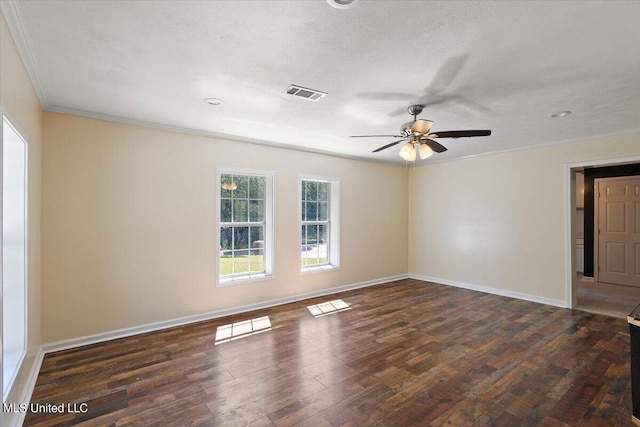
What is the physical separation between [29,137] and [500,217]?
6398mm

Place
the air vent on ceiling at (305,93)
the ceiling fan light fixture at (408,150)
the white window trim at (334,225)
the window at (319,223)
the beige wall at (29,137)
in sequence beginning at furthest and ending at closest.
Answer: the white window trim at (334,225) < the window at (319,223) < the ceiling fan light fixture at (408,150) < the air vent on ceiling at (305,93) < the beige wall at (29,137)

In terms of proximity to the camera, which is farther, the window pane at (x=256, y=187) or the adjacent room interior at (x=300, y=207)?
the window pane at (x=256, y=187)

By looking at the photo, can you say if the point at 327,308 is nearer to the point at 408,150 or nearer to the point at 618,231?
the point at 408,150

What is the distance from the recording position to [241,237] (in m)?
4.70

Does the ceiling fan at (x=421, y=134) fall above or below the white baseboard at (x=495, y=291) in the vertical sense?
above

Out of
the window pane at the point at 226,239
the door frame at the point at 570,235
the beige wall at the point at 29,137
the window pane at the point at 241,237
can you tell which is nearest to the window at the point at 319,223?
the window pane at the point at 241,237

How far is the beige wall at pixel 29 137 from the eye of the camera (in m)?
1.87

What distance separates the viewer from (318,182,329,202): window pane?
5.72 m

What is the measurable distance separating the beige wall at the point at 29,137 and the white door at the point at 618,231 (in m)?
8.93

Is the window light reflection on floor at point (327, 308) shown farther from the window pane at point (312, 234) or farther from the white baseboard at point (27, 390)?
the white baseboard at point (27, 390)

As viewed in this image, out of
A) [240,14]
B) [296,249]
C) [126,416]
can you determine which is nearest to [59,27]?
[240,14]

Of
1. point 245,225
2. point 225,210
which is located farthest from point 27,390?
point 245,225

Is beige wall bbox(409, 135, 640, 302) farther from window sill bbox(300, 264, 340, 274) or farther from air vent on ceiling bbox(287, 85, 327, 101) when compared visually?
air vent on ceiling bbox(287, 85, 327, 101)

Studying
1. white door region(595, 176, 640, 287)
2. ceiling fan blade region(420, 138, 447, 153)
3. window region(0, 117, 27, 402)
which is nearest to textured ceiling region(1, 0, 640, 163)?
ceiling fan blade region(420, 138, 447, 153)
